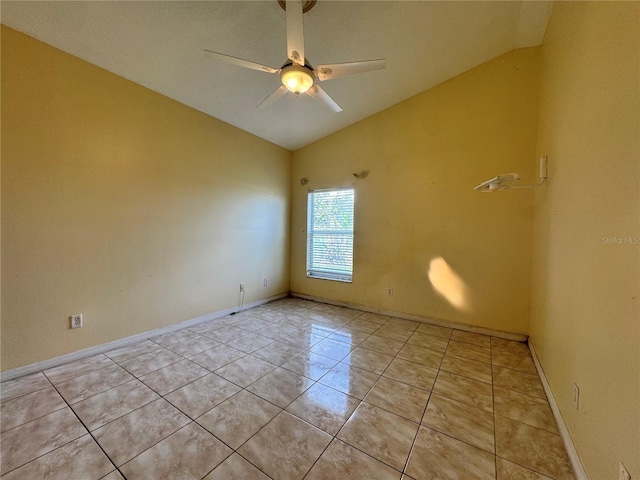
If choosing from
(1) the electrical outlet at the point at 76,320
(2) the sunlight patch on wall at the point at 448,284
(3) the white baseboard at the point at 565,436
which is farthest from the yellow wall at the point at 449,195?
(1) the electrical outlet at the point at 76,320

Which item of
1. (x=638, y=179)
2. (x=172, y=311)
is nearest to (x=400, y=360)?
(x=638, y=179)

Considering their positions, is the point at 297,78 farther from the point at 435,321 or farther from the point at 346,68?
the point at 435,321

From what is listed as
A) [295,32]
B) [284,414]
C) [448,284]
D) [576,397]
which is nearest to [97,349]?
[284,414]

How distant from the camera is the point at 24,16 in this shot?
182 cm

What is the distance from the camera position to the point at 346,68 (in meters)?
1.80

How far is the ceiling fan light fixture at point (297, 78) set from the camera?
68.3 inches

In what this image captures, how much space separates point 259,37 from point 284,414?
10.0 feet

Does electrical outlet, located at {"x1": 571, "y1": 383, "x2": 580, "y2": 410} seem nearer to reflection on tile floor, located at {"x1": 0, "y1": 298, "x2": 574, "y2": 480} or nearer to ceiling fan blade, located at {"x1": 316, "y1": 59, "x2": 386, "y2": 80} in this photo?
reflection on tile floor, located at {"x1": 0, "y1": 298, "x2": 574, "y2": 480}

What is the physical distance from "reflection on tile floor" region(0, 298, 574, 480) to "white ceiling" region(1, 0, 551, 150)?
112 inches

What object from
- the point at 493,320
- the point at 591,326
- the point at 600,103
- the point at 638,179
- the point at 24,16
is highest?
the point at 24,16

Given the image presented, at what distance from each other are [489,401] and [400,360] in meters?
0.74

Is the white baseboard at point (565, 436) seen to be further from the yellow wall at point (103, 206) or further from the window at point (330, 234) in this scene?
the yellow wall at point (103, 206)

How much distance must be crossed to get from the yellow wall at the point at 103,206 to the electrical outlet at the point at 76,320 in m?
0.04

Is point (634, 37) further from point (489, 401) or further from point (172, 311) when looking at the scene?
point (172, 311)
